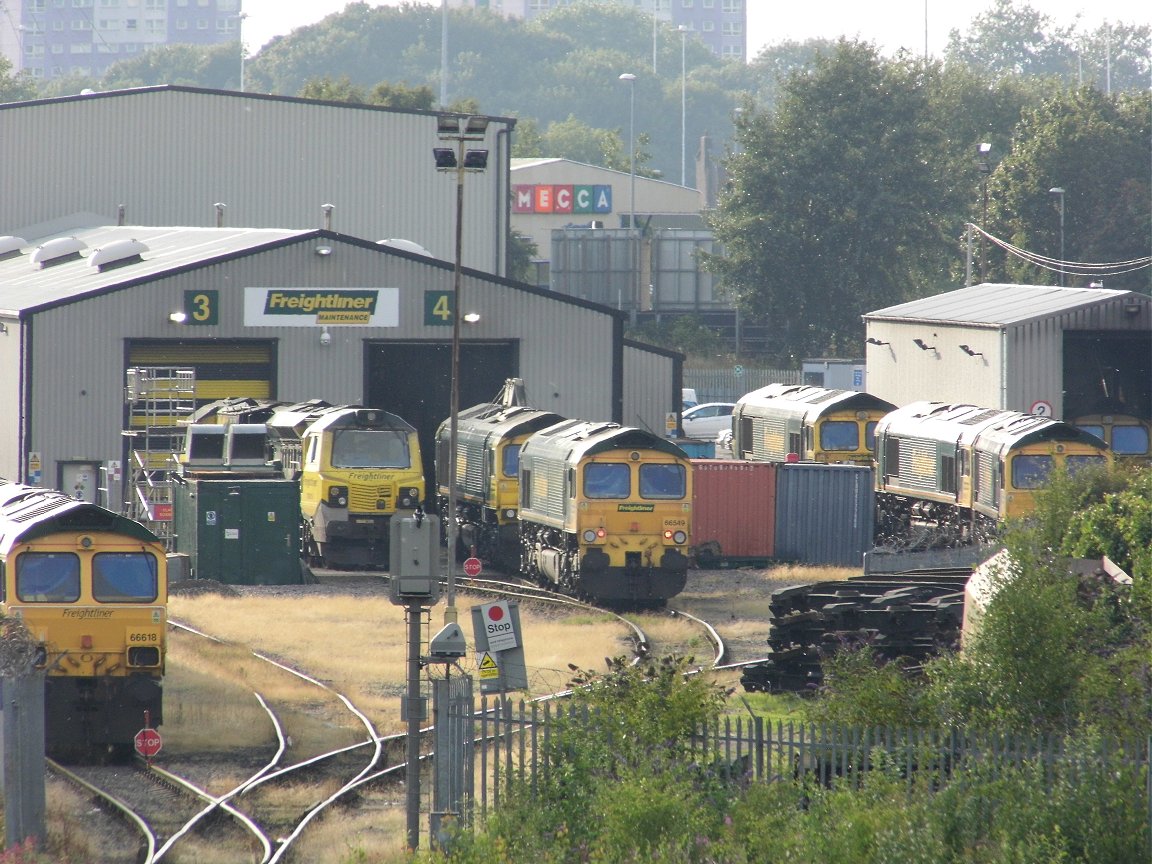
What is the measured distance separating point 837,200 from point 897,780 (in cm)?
6434

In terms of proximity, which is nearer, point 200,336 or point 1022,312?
point 200,336

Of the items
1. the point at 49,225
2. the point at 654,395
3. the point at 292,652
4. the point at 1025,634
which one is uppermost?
the point at 49,225

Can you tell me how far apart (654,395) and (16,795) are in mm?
31670

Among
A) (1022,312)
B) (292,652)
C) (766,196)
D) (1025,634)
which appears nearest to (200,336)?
(292,652)

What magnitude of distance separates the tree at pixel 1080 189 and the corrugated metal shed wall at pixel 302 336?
37694 mm

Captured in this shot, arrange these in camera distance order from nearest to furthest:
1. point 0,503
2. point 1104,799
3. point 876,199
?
point 1104,799
point 0,503
point 876,199

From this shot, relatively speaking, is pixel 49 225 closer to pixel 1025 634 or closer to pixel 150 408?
pixel 150 408

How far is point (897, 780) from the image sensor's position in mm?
12516

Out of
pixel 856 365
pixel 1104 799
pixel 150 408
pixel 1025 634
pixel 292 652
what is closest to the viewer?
pixel 1104 799

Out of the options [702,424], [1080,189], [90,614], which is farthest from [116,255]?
[1080,189]

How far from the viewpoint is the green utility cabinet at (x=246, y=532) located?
107ft

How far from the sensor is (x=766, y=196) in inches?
3004

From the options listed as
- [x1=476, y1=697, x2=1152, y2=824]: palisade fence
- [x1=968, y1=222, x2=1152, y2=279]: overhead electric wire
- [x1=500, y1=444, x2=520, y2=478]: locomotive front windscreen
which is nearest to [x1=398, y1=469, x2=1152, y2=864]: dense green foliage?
[x1=476, y1=697, x2=1152, y2=824]: palisade fence

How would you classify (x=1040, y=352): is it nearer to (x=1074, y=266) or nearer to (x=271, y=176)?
(x=271, y=176)
